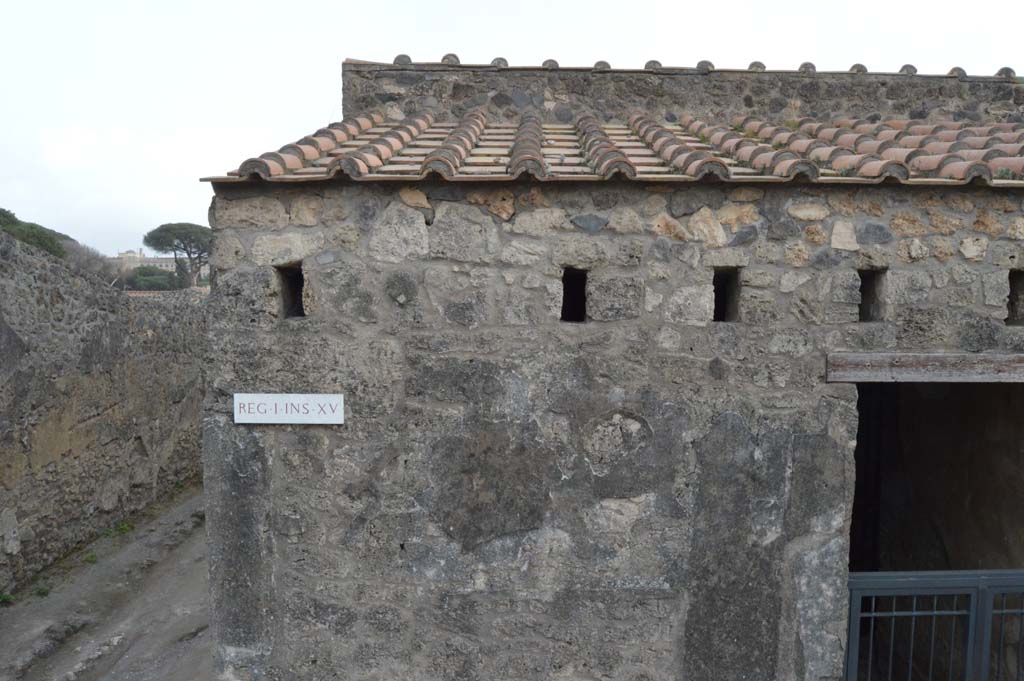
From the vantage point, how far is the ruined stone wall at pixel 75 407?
5.93 metres

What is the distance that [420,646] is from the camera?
3312 mm

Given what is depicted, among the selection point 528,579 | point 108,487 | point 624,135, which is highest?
point 624,135

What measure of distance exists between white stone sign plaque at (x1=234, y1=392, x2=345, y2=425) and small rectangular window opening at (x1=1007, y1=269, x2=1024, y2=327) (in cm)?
315

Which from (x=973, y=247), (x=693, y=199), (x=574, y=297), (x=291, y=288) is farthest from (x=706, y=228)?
(x=291, y=288)

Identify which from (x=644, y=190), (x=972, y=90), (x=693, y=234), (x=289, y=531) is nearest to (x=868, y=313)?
(x=693, y=234)

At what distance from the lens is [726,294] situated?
11.1ft

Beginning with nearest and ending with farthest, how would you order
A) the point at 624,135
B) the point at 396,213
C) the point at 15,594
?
1. the point at 396,213
2. the point at 624,135
3. the point at 15,594

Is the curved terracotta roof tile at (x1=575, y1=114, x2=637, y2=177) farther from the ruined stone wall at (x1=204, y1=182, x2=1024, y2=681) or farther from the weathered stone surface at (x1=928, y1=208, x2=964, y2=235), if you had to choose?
the weathered stone surface at (x1=928, y1=208, x2=964, y2=235)

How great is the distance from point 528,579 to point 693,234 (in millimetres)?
1722

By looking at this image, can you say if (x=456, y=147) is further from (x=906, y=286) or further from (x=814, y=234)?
(x=906, y=286)

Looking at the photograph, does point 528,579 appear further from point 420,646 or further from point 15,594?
point 15,594

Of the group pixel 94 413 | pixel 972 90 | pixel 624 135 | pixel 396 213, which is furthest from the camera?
pixel 94 413

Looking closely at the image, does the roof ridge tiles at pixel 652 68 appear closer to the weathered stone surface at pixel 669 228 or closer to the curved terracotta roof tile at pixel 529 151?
the curved terracotta roof tile at pixel 529 151

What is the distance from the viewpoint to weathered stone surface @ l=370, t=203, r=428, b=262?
3.18 metres
